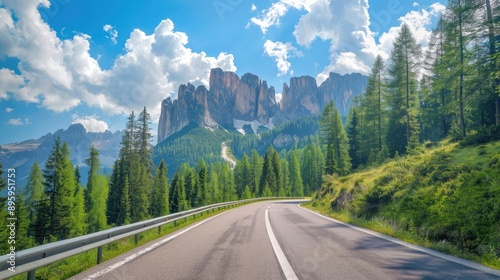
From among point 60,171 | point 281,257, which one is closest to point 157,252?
point 281,257

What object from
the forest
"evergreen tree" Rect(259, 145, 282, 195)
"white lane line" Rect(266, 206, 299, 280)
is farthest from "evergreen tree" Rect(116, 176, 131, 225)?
"white lane line" Rect(266, 206, 299, 280)

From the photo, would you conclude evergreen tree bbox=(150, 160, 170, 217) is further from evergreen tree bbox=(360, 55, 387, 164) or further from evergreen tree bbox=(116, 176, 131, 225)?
evergreen tree bbox=(360, 55, 387, 164)

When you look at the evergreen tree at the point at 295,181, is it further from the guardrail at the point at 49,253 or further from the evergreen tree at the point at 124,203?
the guardrail at the point at 49,253

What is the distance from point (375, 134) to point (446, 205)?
4069cm

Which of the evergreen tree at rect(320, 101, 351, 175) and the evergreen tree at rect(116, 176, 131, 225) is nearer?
the evergreen tree at rect(116, 176, 131, 225)

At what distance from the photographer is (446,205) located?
9273mm

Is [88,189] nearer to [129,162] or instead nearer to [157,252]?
[129,162]

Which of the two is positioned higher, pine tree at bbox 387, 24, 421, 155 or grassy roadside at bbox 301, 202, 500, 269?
pine tree at bbox 387, 24, 421, 155

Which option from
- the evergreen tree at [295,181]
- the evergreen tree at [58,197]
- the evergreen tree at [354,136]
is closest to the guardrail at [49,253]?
the evergreen tree at [58,197]

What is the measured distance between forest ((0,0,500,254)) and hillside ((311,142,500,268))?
6573 mm

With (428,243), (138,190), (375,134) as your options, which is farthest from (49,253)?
(375,134)

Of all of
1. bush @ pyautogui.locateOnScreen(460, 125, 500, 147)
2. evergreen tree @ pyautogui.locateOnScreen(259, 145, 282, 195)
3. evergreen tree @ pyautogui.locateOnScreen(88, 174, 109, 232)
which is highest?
bush @ pyautogui.locateOnScreen(460, 125, 500, 147)

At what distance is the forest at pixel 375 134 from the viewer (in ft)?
73.4

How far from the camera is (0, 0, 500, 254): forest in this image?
22359 mm
